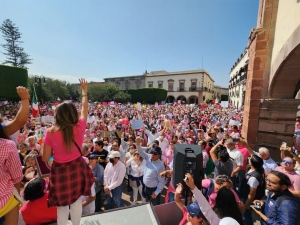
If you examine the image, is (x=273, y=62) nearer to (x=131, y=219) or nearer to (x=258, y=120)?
(x=258, y=120)

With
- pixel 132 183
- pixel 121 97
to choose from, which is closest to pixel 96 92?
pixel 121 97

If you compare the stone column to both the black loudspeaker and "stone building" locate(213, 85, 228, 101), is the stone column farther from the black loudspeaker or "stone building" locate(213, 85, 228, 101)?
"stone building" locate(213, 85, 228, 101)

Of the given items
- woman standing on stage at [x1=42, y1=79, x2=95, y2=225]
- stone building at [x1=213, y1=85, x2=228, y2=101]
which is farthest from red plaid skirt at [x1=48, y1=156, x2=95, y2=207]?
stone building at [x1=213, y1=85, x2=228, y2=101]

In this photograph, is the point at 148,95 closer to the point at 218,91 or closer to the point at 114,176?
the point at 218,91

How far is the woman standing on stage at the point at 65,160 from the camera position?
1.48 metres

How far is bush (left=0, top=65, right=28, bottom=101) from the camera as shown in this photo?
21.0m

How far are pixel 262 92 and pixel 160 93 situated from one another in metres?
37.2

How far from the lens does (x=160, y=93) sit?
4138cm

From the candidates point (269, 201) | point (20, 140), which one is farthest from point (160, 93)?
point (269, 201)

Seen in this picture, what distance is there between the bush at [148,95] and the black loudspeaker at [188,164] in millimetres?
38836

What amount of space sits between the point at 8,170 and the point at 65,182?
468 mm

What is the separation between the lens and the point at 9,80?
2153 centimetres

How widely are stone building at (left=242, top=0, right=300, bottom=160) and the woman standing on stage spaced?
4.54m

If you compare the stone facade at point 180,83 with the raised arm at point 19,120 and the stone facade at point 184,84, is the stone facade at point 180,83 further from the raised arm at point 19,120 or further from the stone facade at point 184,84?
the raised arm at point 19,120
